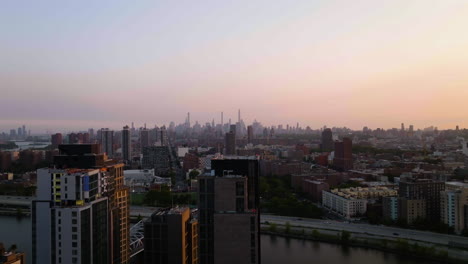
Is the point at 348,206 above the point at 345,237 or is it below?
above

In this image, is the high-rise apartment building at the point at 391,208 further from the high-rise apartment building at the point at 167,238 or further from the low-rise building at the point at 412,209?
the high-rise apartment building at the point at 167,238

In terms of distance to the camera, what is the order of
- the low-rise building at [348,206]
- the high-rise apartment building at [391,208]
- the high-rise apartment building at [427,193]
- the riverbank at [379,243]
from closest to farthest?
the riverbank at [379,243] < the high-rise apartment building at [427,193] < the high-rise apartment building at [391,208] < the low-rise building at [348,206]

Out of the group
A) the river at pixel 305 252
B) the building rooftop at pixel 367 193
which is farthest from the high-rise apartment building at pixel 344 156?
the river at pixel 305 252

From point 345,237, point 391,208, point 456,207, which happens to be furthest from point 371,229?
point 456,207

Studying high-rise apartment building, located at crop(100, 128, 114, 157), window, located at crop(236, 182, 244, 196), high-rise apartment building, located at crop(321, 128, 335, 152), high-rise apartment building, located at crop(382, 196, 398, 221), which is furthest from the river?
high-rise apartment building, located at crop(321, 128, 335, 152)

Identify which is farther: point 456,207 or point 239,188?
point 456,207

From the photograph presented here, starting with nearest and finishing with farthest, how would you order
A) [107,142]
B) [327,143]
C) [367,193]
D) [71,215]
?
[71,215], [367,193], [107,142], [327,143]

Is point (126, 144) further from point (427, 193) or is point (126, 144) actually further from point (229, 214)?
point (229, 214)

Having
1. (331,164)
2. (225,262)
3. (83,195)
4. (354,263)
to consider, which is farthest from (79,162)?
(331,164)
